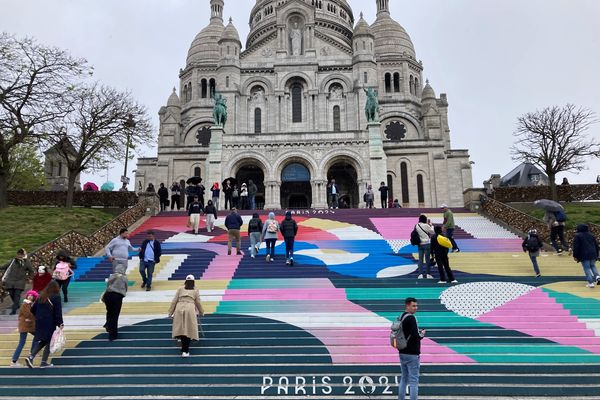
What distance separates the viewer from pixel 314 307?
10.4 metres

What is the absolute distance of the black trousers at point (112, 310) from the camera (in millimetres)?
8602

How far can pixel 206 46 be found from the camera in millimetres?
52375

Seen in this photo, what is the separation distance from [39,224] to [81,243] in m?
7.56

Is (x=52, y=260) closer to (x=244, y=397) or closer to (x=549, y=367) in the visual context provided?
(x=244, y=397)

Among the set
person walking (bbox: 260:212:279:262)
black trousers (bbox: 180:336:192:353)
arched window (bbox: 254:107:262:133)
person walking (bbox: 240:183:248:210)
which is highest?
arched window (bbox: 254:107:262:133)

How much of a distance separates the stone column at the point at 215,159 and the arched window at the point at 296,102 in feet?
30.1

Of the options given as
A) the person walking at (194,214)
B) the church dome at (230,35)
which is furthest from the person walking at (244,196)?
the church dome at (230,35)

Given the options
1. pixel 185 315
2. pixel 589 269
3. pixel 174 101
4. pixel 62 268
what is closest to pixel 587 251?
pixel 589 269

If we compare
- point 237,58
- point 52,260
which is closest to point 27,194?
point 52,260

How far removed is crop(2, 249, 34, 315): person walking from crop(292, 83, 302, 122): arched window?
1223 inches

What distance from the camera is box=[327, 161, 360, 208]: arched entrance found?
36.9 m

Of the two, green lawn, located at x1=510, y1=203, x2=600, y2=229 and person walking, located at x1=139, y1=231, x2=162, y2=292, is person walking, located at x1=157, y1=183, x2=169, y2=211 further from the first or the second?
green lawn, located at x1=510, y1=203, x2=600, y2=229

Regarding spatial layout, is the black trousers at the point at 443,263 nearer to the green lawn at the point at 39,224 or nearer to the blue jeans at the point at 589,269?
the blue jeans at the point at 589,269

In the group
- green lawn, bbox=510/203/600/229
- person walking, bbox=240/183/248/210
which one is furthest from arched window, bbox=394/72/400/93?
person walking, bbox=240/183/248/210
